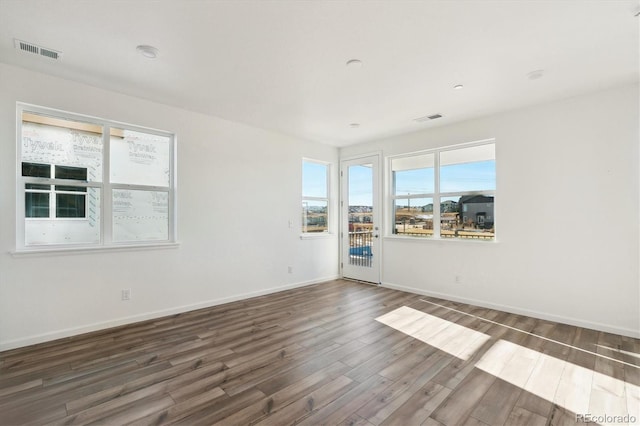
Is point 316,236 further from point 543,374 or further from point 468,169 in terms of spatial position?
point 543,374

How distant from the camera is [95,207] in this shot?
360 centimetres

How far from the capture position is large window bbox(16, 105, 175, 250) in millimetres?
3236

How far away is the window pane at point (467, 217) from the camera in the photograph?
178 inches

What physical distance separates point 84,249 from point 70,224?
0.33 meters

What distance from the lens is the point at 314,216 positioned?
6.11 m

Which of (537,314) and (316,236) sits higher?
(316,236)

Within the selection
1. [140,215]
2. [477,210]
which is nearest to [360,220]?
[477,210]

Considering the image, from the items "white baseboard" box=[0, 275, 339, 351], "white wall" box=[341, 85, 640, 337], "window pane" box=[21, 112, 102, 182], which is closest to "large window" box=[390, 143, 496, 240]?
"white wall" box=[341, 85, 640, 337]

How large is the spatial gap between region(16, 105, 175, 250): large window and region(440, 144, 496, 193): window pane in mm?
4213

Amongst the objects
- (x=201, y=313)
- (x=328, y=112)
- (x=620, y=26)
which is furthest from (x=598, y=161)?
(x=201, y=313)

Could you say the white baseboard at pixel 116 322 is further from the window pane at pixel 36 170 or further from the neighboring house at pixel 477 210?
the neighboring house at pixel 477 210

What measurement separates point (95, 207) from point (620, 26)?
5.35 metres

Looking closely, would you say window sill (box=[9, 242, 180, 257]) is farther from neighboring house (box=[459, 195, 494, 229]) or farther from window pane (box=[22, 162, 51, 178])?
neighboring house (box=[459, 195, 494, 229])

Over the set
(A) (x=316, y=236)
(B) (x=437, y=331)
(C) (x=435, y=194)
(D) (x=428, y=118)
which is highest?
(D) (x=428, y=118)
